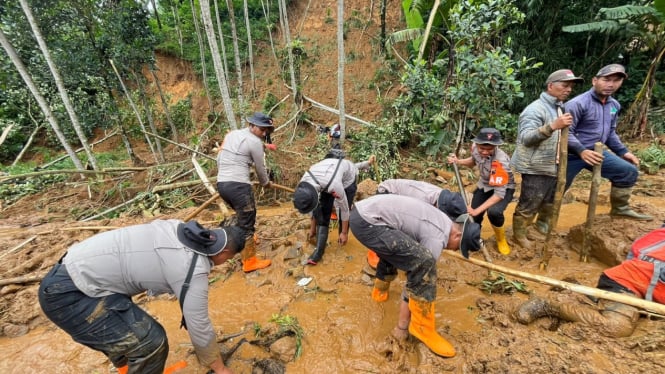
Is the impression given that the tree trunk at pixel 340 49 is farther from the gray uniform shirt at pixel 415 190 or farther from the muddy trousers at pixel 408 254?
the muddy trousers at pixel 408 254

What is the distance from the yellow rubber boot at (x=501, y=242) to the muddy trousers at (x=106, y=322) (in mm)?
3654

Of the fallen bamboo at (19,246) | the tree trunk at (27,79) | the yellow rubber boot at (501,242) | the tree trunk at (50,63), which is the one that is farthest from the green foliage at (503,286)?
the tree trunk at (27,79)

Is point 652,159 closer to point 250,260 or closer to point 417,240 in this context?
point 417,240

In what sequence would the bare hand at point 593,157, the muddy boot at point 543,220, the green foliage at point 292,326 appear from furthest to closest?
the muddy boot at point 543,220 → the bare hand at point 593,157 → the green foliage at point 292,326

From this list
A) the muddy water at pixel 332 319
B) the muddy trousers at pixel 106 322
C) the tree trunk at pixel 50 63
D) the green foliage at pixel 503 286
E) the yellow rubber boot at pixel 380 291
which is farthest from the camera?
the tree trunk at pixel 50 63

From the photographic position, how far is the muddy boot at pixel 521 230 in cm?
354

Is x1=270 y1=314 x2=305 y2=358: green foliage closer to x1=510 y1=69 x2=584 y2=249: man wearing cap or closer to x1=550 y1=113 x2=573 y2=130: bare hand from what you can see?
x1=510 y1=69 x2=584 y2=249: man wearing cap

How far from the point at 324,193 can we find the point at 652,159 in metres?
7.05

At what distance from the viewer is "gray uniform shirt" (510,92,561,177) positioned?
306cm

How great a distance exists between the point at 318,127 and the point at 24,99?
1035cm

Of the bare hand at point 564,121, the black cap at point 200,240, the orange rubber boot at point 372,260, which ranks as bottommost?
the orange rubber boot at point 372,260

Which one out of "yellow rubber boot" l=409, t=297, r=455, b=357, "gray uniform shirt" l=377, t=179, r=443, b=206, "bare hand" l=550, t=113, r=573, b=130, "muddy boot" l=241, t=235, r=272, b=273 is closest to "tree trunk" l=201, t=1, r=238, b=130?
"muddy boot" l=241, t=235, r=272, b=273

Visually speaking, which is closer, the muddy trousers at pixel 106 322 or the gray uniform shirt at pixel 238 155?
the muddy trousers at pixel 106 322

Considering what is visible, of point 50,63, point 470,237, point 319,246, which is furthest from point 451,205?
point 50,63
